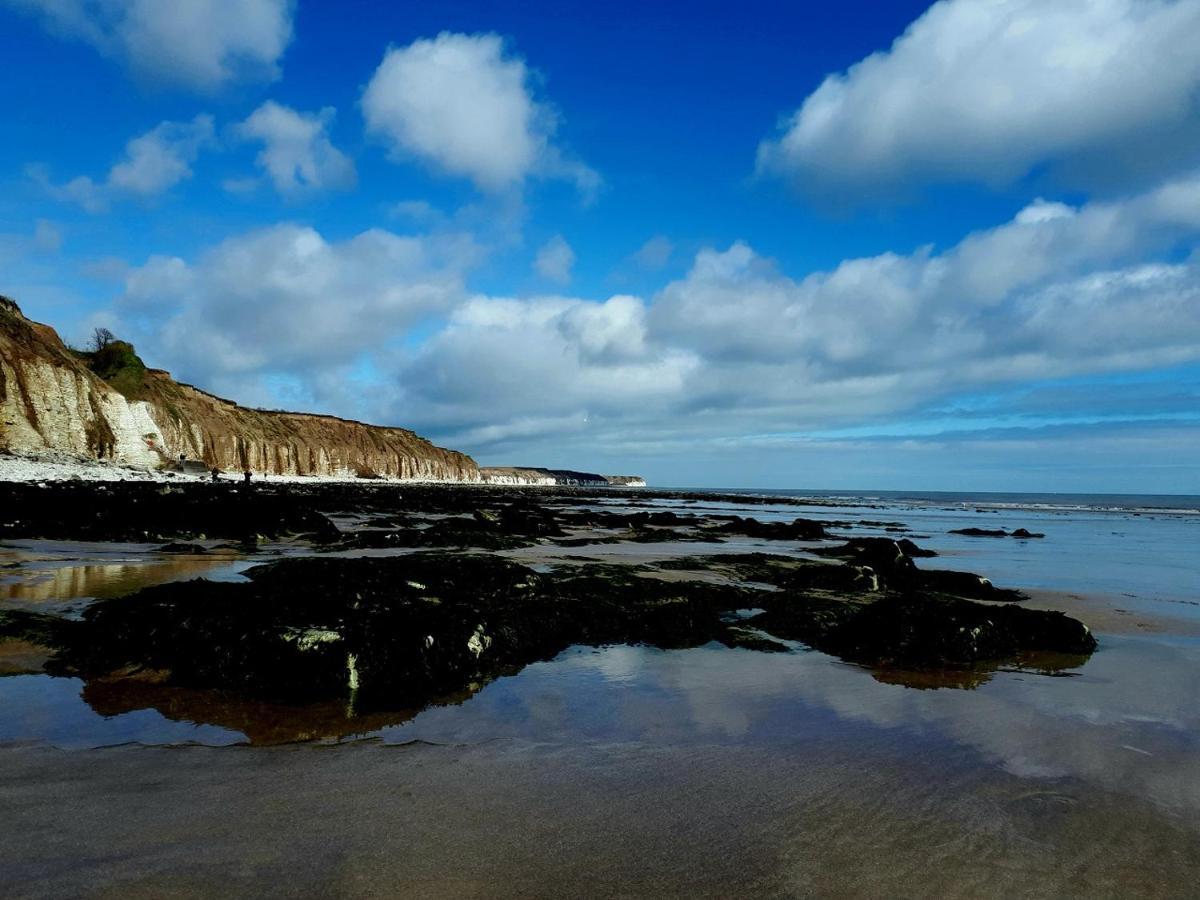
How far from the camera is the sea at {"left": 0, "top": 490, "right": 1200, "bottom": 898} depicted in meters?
2.51

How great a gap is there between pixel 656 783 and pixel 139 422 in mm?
58380

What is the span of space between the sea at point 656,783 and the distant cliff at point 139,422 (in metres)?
45.1

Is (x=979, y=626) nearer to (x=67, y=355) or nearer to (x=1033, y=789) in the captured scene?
(x=1033, y=789)

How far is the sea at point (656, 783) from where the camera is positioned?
8.25 feet

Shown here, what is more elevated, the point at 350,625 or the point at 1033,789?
the point at 350,625

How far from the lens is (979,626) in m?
6.39

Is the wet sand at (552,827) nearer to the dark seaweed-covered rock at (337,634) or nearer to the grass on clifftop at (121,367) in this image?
the dark seaweed-covered rock at (337,634)

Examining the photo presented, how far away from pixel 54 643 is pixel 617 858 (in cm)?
523

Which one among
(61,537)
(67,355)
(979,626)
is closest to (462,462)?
(67,355)

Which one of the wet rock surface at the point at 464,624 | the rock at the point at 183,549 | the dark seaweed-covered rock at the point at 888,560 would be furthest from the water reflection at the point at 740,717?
the rock at the point at 183,549

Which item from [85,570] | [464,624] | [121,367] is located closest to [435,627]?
[464,624]

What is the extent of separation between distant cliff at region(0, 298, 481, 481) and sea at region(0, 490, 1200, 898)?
1777 inches

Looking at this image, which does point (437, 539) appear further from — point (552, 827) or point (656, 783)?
point (552, 827)

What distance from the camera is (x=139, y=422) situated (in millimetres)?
49594
